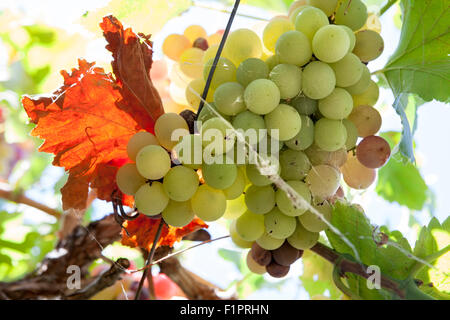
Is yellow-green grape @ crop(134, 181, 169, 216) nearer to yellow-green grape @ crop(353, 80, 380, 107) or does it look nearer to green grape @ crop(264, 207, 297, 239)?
green grape @ crop(264, 207, 297, 239)

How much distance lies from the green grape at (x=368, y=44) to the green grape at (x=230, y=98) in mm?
160

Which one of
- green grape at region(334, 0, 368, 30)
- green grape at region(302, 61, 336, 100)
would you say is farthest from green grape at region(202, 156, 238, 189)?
green grape at region(334, 0, 368, 30)

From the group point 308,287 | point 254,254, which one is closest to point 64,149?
point 254,254

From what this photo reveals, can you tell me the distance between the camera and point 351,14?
0.52 metres

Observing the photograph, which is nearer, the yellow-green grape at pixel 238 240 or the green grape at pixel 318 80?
the green grape at pixel 318 80

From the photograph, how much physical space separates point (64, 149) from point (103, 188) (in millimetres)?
67

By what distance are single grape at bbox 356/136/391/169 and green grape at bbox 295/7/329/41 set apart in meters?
0.15

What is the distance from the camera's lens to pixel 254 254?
0.57m

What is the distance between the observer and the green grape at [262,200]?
1.66 ft

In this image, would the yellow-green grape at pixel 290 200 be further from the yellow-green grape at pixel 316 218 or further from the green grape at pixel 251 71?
the green grape at pixel 251 71

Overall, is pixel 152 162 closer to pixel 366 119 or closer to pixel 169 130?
pixel 169 130

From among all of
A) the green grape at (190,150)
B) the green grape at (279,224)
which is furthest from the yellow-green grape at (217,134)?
the green grape at (279,224)

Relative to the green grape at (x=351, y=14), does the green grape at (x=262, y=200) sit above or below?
below
